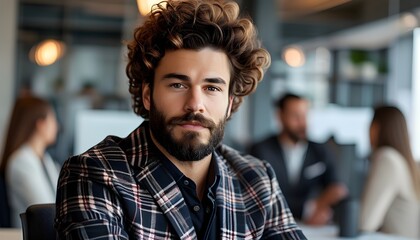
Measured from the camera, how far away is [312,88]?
7.59 meters

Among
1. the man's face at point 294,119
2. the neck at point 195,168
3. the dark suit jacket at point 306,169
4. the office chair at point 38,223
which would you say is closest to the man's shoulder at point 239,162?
the neck at point 195,168

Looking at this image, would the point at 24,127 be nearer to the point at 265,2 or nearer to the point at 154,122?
the point at 154,122

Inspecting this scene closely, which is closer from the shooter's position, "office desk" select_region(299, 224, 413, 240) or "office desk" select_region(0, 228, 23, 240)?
"office desk" select_region(0, 228, 23, 240)

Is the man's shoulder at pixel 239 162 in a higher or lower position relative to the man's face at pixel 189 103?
lower

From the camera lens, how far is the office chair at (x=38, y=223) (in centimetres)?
182

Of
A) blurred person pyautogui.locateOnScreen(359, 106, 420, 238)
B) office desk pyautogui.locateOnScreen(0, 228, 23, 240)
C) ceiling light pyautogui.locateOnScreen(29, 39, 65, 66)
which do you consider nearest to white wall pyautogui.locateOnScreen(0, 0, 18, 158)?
ceiling light pyautogui.locateOnScreen(29, 39, 65, 66)

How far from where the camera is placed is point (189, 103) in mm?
1606

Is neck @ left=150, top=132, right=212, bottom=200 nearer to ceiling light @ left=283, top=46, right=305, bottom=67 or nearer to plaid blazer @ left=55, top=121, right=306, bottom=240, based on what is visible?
plaid blazer @ left=55, top=121, right=306, bottom=240

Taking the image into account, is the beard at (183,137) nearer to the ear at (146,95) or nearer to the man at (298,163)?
the ear at (146,95)

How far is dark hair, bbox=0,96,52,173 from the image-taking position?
4098 mm

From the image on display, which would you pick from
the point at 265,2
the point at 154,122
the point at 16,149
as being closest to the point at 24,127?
the point at 16,149

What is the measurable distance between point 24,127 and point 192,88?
272cm

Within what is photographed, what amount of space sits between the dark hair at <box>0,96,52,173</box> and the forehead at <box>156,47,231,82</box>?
2592 millimetres

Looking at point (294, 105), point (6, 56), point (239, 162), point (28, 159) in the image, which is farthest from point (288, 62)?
point (239, 162)
